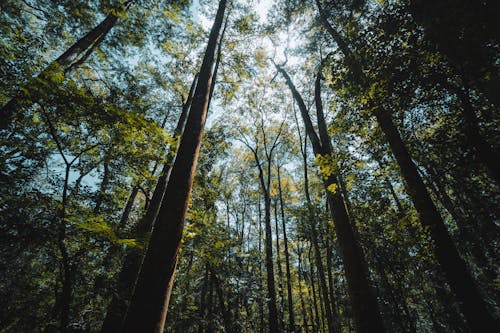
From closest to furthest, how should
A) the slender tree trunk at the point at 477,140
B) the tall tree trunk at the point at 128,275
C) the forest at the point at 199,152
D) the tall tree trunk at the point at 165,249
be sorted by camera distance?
the tall tree trunk at the point at 165,249 → the forest at the point at 199,152 → the slender tree trunk at the point at 477,140 → the tall tree trunk at the point at 128,275

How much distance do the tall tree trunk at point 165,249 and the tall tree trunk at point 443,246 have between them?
3.79 metres

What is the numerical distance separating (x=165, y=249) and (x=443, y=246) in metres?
5.58

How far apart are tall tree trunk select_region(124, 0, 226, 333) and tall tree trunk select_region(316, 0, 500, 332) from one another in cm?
379

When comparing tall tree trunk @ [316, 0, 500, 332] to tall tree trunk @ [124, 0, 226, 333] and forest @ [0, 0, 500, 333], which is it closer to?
forest @ [0, 0, 500, 333]

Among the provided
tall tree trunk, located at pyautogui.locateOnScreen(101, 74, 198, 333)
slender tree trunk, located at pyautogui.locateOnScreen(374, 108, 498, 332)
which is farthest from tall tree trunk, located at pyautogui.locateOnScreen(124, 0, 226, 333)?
slender tree trunk, located at pyautogui.locateOnScreen(374, 108, 498, 332)

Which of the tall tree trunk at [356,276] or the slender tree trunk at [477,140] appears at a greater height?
the slender tree trunk at [477,140]

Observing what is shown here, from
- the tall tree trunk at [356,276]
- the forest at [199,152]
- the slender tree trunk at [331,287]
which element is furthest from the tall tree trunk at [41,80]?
the slender tree trunk at [331,287]

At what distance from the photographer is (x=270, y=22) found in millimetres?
10773

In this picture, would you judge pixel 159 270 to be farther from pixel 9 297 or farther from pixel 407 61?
pixel 9 297

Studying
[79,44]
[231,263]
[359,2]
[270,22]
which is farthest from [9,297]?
[270,22]

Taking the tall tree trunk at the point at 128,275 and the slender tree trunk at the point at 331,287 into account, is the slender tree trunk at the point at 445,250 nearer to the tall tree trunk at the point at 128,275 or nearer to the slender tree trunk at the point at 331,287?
the tall tree trunk at the point at 128,275

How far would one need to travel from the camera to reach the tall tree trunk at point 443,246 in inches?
148

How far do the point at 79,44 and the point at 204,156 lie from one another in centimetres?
616

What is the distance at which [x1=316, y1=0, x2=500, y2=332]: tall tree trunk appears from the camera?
3.77 meters
